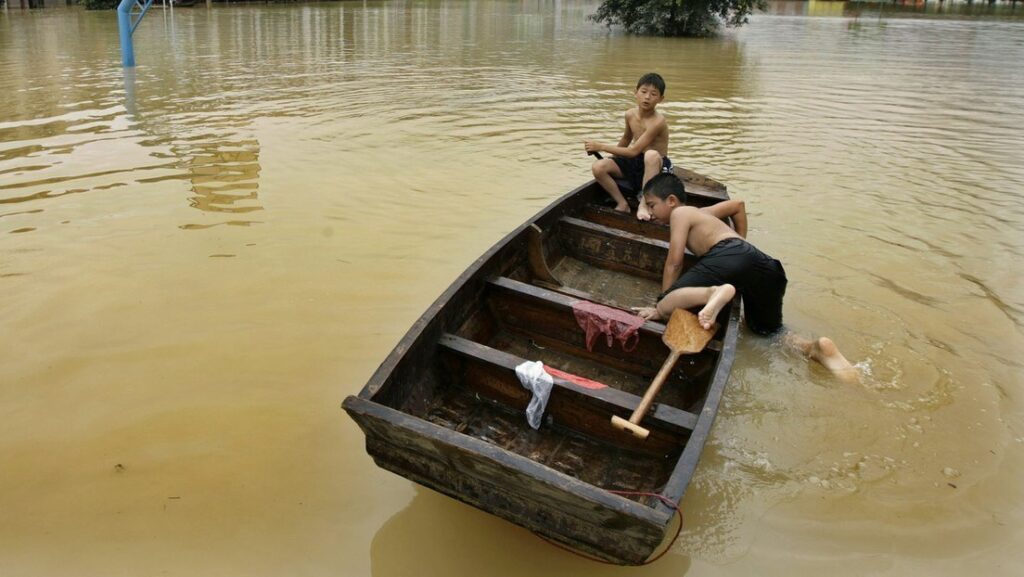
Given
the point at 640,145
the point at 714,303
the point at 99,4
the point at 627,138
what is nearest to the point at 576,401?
the point at 714,303

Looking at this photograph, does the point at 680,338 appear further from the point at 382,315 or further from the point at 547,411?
the point at 382,315

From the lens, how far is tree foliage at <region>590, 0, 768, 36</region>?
2020 cm

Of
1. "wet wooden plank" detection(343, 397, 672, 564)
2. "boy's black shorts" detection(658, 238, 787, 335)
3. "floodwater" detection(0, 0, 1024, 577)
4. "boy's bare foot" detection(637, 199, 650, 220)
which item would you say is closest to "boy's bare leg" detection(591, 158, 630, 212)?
"boy's bare foot" detection(637, 199, 650, 220)

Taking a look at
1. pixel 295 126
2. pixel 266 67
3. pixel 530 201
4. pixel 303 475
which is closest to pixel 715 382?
pixel 303 475

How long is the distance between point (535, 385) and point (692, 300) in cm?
124

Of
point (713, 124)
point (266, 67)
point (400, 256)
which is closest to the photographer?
point (400, 256)

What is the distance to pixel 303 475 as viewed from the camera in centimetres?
301

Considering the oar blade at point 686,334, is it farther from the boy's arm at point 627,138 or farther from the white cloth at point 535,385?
the boy's arm at point 627,138

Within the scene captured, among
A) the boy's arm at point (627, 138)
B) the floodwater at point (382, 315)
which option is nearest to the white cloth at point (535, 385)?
the floodwater at point (382, 315)

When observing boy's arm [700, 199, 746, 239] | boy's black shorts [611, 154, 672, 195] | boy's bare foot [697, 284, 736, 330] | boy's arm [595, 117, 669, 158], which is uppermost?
boy's arm [595, 117, 669, 158]

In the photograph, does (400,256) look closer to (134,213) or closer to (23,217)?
(134,213)

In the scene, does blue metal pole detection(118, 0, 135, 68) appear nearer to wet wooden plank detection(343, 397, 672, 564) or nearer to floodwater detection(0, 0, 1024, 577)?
floodwater detection(0, 0, 1024, 577)

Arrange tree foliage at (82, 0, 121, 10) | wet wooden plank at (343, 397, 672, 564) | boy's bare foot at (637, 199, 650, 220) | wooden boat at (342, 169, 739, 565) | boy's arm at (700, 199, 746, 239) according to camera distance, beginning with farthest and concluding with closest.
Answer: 1. tree foliage at (82, 0, 121, 10)
2. boy's bare foot at (637, 199, 650, 220)
3. boy's arm at (700, 199, 746, 239)
4. wooden boat at (342, 169, 739, 565)
5. wet wooden plank at (343, 397, 672, 564)

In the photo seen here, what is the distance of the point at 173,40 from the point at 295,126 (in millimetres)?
10025
